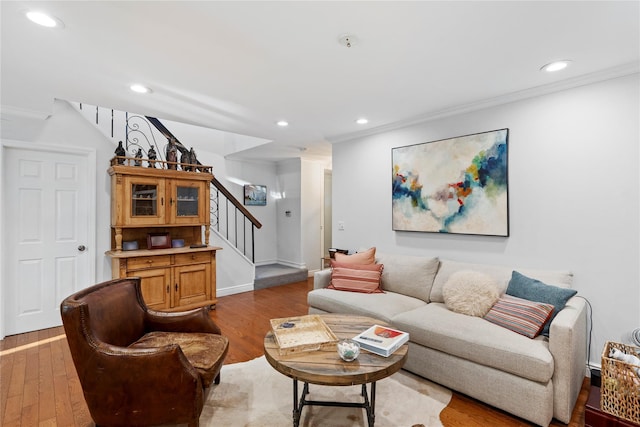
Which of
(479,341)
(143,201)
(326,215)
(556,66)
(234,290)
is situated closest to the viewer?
(479,341)

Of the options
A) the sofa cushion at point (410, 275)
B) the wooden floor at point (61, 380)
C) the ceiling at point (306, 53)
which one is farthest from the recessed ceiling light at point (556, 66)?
the wooden floor at point (61, 380)

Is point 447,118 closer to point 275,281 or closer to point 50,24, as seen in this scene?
point 50,24

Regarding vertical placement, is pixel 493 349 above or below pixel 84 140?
below

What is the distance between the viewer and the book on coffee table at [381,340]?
174 centimetres

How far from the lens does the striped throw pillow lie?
210 centimetres

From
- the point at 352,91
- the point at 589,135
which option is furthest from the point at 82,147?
the point at 589,135

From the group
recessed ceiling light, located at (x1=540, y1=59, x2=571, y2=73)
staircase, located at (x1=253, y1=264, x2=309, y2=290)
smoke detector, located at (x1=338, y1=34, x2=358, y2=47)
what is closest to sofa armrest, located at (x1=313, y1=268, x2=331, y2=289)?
staircase, located at (x1=253, y1=264, x2=309, y2=290)

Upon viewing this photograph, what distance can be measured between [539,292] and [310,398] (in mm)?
1868

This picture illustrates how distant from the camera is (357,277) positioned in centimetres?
328

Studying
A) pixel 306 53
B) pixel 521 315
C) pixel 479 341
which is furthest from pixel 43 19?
pixel 521 315

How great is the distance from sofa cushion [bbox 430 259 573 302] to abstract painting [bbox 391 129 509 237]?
0.34m

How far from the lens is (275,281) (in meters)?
5.45

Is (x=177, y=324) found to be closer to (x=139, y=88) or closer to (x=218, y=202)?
(x=139, y=88)

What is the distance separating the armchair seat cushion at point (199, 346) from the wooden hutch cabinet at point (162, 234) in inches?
61.3
